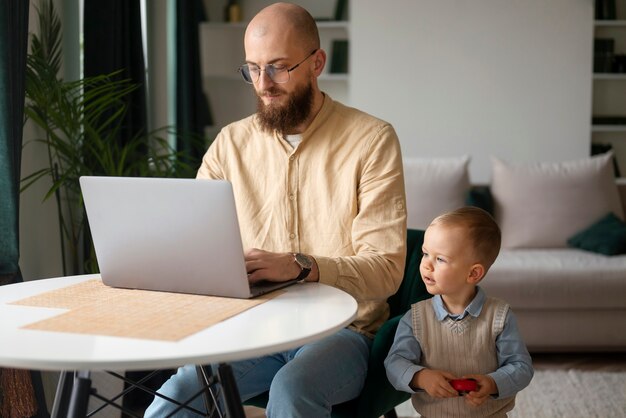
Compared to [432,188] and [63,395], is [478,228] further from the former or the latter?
[432,188]

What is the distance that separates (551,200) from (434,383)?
2850mm

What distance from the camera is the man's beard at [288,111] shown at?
2115 mm

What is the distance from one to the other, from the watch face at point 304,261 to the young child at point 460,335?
0.88 ft

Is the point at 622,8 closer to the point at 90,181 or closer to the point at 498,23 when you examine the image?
the point at 498,23

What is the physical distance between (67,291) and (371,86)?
3.95m

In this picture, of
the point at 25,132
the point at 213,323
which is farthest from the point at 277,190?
the point at 25,132

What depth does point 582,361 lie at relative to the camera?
3953 millimetres

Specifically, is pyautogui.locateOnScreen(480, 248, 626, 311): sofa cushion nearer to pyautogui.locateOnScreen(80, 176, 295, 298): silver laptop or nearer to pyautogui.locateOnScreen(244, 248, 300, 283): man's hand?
pyautogui.locateOnScreen(244, 248, 300, 283): man's hand

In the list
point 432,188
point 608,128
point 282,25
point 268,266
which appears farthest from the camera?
point 608,128

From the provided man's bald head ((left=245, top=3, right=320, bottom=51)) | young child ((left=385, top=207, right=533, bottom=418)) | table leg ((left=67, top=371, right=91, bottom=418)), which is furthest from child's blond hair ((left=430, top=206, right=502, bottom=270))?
table leg ((left=67, top=371, right=91, bottom=418))

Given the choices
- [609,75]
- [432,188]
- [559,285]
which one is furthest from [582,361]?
[609,75]

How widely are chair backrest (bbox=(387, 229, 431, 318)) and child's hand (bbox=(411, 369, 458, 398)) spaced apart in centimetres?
34

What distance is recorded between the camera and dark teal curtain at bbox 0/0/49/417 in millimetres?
2400

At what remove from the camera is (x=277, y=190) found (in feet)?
6.97
